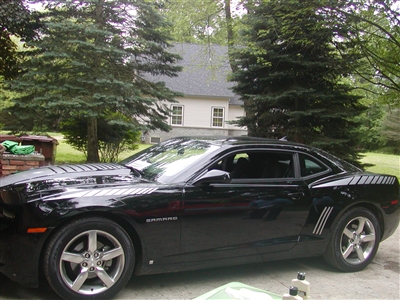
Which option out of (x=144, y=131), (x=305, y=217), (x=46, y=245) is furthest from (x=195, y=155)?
(x=144, y=131)

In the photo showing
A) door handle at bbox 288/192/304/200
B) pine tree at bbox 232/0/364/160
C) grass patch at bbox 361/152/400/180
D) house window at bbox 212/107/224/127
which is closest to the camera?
door handle at bbox 288/192/304/200

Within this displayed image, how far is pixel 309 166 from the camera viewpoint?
4.55 m

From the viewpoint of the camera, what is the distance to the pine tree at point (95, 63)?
9953mm

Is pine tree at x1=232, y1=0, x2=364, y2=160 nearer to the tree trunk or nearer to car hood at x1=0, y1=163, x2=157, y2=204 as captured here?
the tree trunk

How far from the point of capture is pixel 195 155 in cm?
414

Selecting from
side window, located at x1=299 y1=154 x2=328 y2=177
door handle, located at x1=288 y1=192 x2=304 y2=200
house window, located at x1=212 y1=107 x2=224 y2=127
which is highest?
house window, located at x1=212 y1=107 x2=224 y2=127

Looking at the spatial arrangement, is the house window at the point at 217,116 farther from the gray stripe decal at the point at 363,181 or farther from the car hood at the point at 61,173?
the car hood at the point at 61,173

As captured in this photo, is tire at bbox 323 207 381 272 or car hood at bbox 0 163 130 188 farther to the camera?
tire at bbox 323 207 381 272

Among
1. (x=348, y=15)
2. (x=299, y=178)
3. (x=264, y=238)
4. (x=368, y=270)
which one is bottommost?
(x=368, y=270)

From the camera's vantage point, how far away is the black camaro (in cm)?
318

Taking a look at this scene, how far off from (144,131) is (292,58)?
479 cm

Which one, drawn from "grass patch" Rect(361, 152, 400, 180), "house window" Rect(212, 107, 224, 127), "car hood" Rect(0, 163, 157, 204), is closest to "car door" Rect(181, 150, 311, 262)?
"car hood" Rect(0, 163, 157, 204)

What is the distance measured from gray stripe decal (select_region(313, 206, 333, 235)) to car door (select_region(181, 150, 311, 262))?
21 centimetres

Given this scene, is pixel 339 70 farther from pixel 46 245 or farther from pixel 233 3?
pixel 46 245
